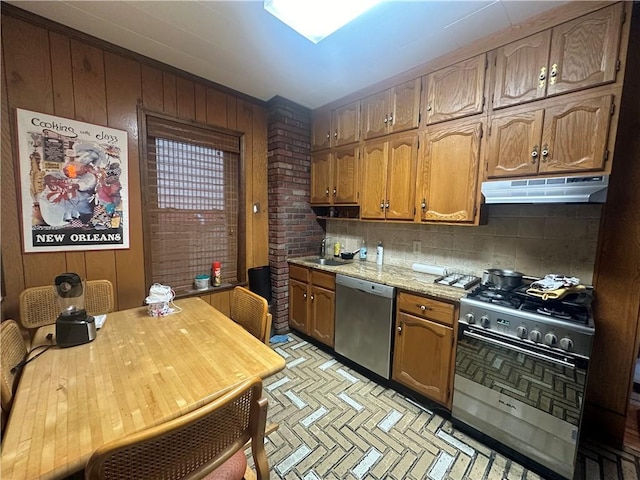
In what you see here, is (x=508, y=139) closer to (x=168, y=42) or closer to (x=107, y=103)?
(x=168, y=42)

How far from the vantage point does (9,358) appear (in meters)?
1.08

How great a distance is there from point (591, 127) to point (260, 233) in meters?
2.75

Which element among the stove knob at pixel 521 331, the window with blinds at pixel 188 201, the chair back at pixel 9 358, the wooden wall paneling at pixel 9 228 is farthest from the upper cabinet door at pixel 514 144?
the wooden wall paneling at pixel 9 228

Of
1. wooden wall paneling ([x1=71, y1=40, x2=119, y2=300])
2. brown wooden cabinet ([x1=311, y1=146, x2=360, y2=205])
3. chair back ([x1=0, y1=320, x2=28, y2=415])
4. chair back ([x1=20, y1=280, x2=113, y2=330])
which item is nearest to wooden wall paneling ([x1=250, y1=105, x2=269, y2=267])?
brown wooden cabinet ([x1=311, y1=146, x2=360, y2=205])

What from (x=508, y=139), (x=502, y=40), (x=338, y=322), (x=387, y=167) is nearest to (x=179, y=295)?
(x=338, y=322)

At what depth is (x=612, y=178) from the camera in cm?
160

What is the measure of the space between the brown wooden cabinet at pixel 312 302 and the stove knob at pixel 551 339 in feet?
5.14

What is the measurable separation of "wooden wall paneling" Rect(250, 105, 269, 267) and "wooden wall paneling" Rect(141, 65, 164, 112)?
899 millimetres

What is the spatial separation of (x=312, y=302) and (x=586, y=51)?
8.74ft

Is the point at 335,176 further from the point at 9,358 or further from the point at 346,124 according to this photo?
the point at 9,358

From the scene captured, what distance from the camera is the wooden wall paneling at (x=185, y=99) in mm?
2350

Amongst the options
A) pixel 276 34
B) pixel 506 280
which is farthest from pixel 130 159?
pixel 506 280

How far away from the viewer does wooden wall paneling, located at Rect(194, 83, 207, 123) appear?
8.02 ft

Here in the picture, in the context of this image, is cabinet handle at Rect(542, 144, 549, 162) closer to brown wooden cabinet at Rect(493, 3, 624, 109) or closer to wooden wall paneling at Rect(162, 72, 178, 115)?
brown wooden cabinet at Rect(493, 3, 624, 109)
